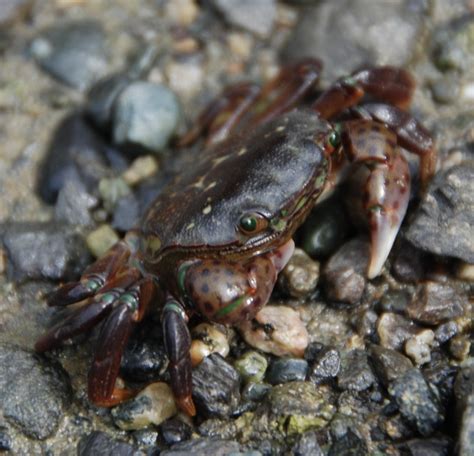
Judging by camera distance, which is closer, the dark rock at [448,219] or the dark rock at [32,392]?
the dark rock at [32,392]

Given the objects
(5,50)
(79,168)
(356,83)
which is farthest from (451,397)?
(5,50)

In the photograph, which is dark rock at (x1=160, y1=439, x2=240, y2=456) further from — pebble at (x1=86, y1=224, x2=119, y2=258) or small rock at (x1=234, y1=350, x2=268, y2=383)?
pebble at (x1=86, y1=224, x2=119, y2=258)

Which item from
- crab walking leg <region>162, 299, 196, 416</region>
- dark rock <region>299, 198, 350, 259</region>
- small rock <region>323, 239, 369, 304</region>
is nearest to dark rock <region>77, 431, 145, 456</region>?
crab walking leg <region>162, 299, 196, 416</region>

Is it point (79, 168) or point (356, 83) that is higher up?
point (356, 83)

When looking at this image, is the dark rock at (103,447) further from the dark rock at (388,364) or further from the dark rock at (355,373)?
the dark rock at (388,364)

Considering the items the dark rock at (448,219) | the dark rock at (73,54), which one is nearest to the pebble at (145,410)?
the dark rock at (448,219)

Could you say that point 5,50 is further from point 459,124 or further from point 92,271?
point 459,124

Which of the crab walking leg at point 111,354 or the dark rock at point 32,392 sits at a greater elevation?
the crab walking leg at point 111,354
